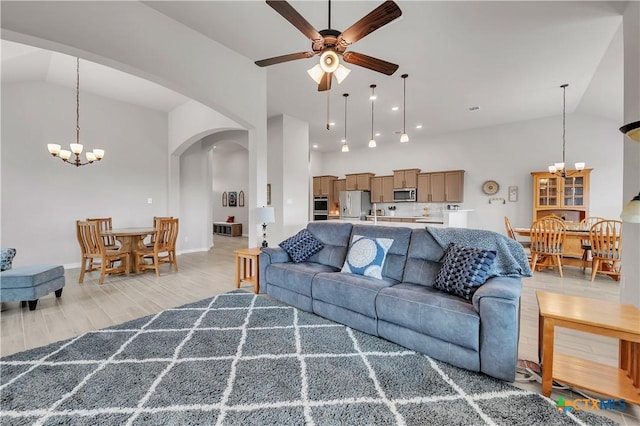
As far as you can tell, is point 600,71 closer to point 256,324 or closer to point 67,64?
point 256,324

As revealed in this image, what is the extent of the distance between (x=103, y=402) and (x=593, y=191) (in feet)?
27.8

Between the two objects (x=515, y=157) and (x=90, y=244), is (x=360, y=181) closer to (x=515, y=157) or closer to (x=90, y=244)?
(x=515, y=157)

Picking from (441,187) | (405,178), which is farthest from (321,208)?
(441,187)

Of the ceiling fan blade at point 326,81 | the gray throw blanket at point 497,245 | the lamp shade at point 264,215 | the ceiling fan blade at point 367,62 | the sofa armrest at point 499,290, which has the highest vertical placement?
the ceiling fan blade at point 367,62

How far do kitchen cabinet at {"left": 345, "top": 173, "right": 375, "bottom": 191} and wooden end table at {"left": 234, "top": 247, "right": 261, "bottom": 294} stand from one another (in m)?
5.36

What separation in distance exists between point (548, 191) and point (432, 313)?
6070 mm

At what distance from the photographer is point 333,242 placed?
11.6ft

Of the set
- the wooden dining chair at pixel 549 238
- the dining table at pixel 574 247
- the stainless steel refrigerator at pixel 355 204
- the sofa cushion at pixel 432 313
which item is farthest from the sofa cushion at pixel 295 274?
the stainless steel refrigerator at pixel 355 204

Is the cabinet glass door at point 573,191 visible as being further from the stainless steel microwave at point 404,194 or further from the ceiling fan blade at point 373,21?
the ceiling fan blade at point 373,21

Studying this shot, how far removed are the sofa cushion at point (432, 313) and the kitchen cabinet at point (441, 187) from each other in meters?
5.59

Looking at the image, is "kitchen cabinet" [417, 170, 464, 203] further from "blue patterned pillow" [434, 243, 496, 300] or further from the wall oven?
"blue patterned pillow" [434, 243, 496, 300]

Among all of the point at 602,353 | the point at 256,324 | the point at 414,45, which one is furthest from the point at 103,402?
the point at 414,45

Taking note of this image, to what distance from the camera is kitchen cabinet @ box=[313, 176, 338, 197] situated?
9188 mm

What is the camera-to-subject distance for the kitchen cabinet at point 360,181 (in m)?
8.62
